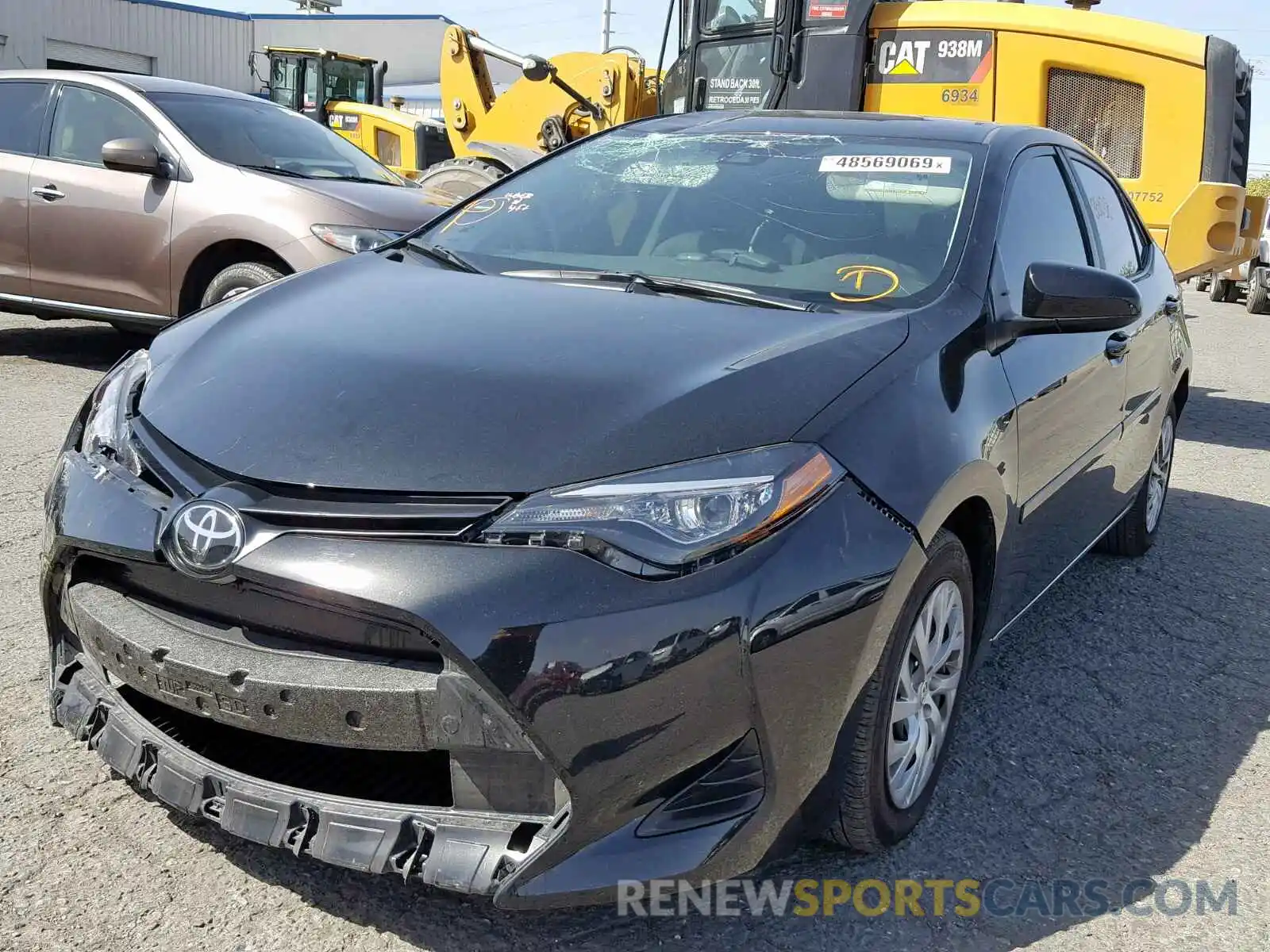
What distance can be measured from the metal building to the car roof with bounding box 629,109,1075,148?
30.9 meters

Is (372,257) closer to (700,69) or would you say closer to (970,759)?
(970,759)

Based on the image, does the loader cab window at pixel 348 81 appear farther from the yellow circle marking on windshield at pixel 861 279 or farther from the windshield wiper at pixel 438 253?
the yellow circle marking on windshield at pixel 861 279

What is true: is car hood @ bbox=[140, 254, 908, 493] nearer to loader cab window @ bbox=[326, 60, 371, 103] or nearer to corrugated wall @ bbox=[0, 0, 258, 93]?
loader cab window @ bbox=[326, 60, 371, 103]

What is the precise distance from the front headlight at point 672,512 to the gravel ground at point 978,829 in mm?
773

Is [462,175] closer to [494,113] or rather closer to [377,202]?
[494,113]

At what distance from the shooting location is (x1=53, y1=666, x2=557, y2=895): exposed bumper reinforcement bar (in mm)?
1945

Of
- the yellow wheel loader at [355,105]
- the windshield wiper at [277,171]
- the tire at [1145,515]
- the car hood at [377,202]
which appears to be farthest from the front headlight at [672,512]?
the yellow wheel loader at [355,105]

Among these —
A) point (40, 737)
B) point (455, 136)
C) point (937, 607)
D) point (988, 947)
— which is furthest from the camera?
point (455, 136)

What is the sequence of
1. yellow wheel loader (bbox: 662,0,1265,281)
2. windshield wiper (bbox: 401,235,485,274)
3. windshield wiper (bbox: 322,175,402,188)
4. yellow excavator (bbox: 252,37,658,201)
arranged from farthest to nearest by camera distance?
1. yellow excavator (bbox: 252,37,658,201)
2. yellow wheel loader (bbox: 662,0,1265,281)
3. windshield wiper (bbox: 322,175,402,188)
4. windshield wiper (bbox: 401,235,485,274)

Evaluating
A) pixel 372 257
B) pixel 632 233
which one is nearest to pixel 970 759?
pixel 632 233

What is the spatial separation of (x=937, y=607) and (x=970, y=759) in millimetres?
718

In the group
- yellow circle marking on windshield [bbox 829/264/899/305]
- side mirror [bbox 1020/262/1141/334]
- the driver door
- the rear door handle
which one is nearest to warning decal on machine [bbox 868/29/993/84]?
the driver door

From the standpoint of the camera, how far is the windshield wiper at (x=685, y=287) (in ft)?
9.29

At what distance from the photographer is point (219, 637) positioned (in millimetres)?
2088
